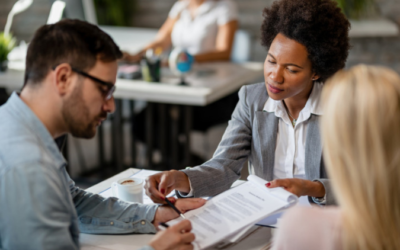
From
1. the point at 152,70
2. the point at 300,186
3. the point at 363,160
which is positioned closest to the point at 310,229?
the point at 363,160

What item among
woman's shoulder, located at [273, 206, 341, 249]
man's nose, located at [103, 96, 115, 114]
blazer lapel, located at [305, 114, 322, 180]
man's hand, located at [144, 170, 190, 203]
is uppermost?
man's nose, located at [103, 96, 115, 114]

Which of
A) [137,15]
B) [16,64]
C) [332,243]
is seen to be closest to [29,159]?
[332,243]

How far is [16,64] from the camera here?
10.4 ft

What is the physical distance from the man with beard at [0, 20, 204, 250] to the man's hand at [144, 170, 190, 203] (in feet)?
0.81

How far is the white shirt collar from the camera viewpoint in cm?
151

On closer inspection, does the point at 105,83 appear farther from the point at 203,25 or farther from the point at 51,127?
the point at 203,25

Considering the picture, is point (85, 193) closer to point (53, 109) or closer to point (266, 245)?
point (53, 109)

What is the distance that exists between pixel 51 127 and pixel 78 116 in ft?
0.20

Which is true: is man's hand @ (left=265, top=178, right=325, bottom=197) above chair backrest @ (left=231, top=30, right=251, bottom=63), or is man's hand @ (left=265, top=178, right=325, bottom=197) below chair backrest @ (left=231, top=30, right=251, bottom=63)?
below

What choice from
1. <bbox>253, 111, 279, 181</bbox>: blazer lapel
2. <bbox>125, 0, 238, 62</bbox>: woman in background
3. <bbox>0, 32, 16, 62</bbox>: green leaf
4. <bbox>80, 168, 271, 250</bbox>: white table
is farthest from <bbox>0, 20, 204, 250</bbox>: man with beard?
Answer: <bbox>125, 0, 238, 62</bbox>: woman in background

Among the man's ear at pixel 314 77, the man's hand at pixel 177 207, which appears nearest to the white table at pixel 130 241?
the man's hand at pixel 177 207

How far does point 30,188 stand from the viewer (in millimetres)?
896

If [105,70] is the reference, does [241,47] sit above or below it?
below

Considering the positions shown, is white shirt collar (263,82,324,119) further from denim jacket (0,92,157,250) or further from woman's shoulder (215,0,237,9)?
woman's shoulder (215,0,237,9)
